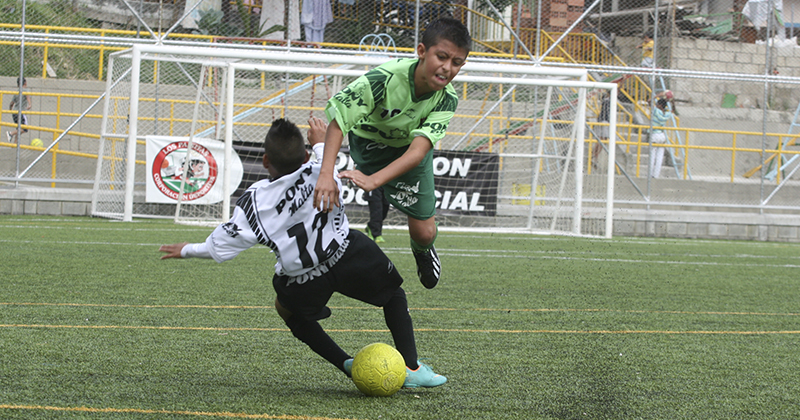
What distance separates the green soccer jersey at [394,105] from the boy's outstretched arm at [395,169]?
0.19ft

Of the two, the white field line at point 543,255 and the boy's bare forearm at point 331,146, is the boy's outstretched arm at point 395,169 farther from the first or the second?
the white field line at point 543,255

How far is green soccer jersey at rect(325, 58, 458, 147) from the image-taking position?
341cm

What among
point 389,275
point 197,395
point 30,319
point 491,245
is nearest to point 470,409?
point 389,275

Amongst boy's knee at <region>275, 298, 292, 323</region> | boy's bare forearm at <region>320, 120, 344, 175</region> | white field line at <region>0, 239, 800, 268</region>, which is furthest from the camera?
white field line at <region>0, 239, 800, 268</region>

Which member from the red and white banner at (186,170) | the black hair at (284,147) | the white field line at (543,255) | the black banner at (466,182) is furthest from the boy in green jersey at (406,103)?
the black banner at (466,182)

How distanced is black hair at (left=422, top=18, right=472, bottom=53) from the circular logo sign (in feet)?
27.3

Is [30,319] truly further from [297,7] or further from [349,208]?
[297,7]

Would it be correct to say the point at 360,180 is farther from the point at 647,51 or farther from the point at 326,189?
the point at 647,51

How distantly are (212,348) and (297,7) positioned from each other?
1131 cm

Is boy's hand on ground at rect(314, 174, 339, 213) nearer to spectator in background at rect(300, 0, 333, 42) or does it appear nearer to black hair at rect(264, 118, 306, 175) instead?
black hair at rect(264, 118, 306, 175)

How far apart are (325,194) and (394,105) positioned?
917 mm

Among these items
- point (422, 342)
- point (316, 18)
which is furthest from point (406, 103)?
point (316, 18)

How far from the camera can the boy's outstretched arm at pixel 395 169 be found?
286 centimetres

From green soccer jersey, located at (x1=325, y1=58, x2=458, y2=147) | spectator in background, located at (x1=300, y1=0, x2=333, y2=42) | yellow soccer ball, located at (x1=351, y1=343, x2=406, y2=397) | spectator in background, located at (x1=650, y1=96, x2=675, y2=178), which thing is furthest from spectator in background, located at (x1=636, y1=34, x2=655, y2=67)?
yellow soccer ball, located at (x1=351, y1=343, x2=406, y2=397)
